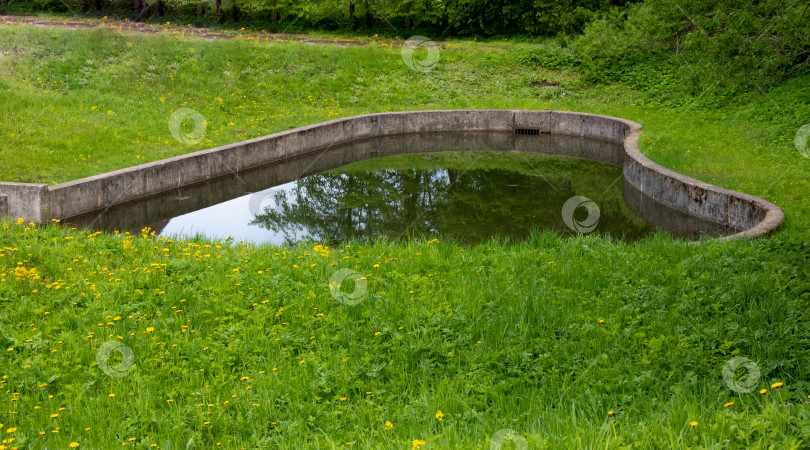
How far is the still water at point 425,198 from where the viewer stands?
12773 millimetres

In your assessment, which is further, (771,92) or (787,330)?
(771,92)

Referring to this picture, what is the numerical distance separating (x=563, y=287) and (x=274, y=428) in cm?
393

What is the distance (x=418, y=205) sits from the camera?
14758mm

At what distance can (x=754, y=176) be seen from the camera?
1341 cm

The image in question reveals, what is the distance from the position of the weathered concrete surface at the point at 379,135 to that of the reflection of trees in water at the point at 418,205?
1.84m

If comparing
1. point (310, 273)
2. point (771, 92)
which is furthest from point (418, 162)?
point (310, 273)

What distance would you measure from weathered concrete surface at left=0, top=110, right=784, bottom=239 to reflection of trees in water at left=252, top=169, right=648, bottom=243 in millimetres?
1838

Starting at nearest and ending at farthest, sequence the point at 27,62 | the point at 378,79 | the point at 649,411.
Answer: the point at 649,411, the point at 27,62, the point at 378,79

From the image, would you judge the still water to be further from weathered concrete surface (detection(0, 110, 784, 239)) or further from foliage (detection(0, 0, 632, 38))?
foliage (detection(0, 0, 632, 38))

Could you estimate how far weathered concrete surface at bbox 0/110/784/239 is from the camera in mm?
11945

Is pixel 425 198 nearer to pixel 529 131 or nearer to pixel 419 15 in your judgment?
pixel 529 131

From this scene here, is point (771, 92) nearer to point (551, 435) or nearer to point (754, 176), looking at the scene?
point (754, 176)

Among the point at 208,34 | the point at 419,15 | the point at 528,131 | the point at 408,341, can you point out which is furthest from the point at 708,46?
the point at 419,15

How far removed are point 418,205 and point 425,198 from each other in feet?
2.13
